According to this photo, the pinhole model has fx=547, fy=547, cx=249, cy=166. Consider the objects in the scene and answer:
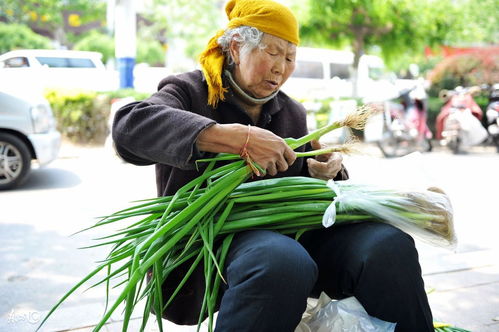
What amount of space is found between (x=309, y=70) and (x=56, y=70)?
6.36m

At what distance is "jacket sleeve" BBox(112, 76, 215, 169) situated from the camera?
4.84 ft

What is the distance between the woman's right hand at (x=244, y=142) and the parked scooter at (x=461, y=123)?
813cm

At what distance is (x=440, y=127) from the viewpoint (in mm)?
9516

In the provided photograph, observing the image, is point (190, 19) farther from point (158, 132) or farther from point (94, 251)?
point (158, 132)

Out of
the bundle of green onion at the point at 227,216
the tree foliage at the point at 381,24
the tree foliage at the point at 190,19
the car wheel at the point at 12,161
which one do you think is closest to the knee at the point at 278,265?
the bundle of green onion at the point at 227,216

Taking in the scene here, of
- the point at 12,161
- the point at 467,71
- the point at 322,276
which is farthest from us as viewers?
the point at 467,71

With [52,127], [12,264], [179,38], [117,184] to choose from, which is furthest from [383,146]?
[179,38]

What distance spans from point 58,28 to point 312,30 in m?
10.4

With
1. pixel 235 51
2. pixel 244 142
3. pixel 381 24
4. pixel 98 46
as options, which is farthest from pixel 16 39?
pixel 244 142

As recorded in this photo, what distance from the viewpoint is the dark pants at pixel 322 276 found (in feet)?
4.41

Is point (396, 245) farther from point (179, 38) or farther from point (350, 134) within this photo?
point (179, 38)

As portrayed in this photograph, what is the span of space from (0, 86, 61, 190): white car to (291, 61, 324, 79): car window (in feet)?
25.0

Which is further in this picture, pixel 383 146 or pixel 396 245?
pixel 383 146

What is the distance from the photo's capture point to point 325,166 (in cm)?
183
